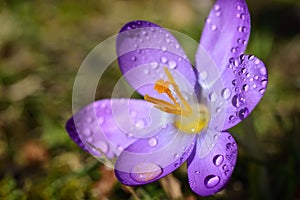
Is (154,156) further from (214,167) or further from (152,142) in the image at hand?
(214,167)

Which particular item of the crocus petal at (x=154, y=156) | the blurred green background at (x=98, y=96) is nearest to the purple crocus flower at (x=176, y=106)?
the crocus petal at (x=154, y=156)

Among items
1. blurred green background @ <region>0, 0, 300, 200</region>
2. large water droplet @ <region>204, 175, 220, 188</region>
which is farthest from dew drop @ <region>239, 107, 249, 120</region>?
blurred green background @ <region>0, 0, 300, 200</region>

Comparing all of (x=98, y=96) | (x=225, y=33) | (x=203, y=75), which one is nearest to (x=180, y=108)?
(x=203, y=75)

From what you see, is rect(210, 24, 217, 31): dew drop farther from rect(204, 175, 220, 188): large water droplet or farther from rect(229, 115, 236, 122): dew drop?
rect(204, 175, 220, 188): large water droplet

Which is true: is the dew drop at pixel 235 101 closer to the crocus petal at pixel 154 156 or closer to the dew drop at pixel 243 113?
the dew drop at pixel 243 113

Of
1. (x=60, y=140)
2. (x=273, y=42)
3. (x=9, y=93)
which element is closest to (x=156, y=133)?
(x=60, y=140)

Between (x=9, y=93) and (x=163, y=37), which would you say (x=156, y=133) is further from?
(x=9, y=93)
